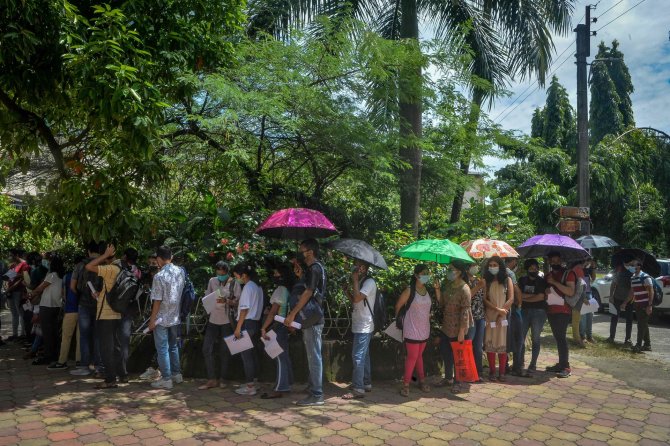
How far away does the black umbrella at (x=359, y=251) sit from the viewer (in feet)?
20.3

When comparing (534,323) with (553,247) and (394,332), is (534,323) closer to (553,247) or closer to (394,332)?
(553,247)

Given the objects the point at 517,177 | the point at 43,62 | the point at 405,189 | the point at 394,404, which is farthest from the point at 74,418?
the point at 517,177

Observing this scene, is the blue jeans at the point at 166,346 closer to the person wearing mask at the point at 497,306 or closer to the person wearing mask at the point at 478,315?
the person wearing mask at the point at 478,315

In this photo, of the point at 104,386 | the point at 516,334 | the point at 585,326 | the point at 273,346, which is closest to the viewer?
the point at 273,346

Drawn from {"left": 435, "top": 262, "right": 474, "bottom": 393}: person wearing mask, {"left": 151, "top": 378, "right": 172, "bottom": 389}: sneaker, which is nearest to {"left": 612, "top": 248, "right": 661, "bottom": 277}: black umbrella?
{"left": 435, "top": 262, "right": 474, "bottom": 393}: person wearing mask

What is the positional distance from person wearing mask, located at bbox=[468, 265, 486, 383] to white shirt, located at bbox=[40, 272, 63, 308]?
5.63 metres

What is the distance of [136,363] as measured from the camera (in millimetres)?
7172

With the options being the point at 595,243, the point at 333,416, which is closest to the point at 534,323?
the point at 333,416

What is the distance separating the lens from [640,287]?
941cm

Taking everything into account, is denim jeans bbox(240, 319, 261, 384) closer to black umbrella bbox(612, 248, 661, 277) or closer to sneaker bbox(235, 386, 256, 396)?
sneaker bbox(235, 386, 256, 396)

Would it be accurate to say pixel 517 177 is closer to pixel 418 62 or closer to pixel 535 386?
pixel 418 62

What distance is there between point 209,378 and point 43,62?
4165 millimetres

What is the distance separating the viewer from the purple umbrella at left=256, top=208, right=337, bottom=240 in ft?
22.4

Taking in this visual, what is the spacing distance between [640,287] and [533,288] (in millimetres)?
3171
